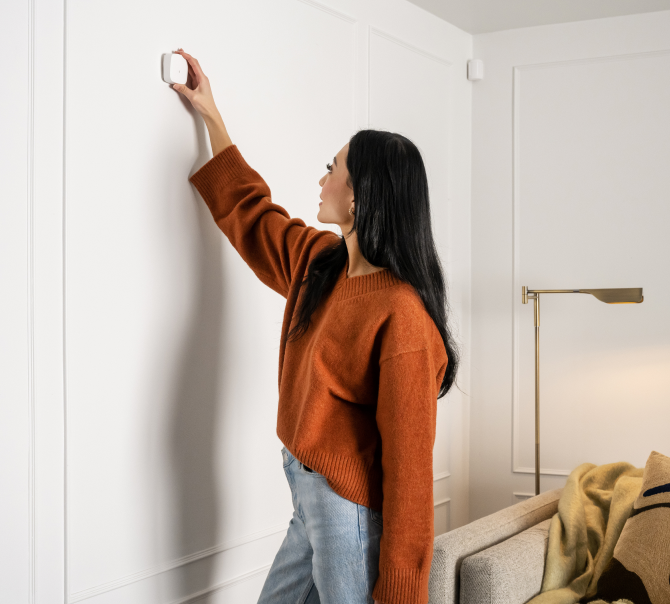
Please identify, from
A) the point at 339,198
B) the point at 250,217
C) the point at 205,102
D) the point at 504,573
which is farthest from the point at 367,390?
the point at 205,102

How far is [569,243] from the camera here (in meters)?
2.77

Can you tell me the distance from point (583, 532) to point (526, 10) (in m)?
2.03

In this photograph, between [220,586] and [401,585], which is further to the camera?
[220,586]

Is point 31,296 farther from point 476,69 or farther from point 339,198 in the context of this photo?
point 476,69

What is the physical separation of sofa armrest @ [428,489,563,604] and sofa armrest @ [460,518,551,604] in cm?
3

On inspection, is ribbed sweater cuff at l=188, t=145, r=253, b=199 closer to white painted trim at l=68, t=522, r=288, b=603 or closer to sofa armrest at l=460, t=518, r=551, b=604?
white painted trim at l=68, t=522, r=288, b=603

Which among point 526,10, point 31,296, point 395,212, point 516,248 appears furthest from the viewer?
point 516,248

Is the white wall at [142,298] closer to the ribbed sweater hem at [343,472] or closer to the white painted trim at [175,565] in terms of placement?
the white painted trim at [175,565]

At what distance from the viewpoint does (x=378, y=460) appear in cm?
136

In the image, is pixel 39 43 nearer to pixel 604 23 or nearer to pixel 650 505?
pixel 650 505

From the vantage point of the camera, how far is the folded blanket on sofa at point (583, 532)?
1.83 metres

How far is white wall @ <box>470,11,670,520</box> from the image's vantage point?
8.73 ft

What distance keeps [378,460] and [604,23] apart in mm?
2281

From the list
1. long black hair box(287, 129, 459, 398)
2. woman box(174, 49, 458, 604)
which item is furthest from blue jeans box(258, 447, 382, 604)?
long black hair box(287, 129, 459, 398)
